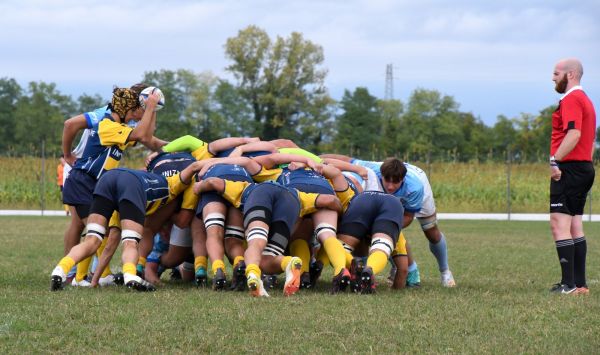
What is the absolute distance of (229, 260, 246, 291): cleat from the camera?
7.30m

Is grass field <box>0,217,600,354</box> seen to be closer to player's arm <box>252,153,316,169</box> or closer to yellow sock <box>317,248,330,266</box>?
yellow sock <box>317,248,330,266</box>

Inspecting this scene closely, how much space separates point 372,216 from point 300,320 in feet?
7.41

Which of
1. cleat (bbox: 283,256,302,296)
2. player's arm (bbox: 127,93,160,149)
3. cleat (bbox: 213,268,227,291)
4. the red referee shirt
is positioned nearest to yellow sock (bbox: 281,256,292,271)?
cleat (bbox: 283,256,302,296)

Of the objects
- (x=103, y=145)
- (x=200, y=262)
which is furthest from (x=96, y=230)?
(x=200, y=262)

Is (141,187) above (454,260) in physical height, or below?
above

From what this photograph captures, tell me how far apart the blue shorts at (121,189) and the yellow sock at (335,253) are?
→ 5.49ft

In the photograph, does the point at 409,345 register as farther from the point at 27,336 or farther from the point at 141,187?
the point at 141,187

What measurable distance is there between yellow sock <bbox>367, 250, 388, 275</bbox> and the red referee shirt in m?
1.88

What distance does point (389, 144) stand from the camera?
76125 mm

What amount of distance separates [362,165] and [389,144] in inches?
2647

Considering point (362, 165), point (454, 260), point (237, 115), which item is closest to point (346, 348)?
point (362, 165)

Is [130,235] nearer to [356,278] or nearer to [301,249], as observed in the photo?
[301,249]

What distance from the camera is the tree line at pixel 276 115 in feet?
220

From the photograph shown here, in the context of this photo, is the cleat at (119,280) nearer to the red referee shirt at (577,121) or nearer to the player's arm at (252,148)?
the player's arm at (252,148)
